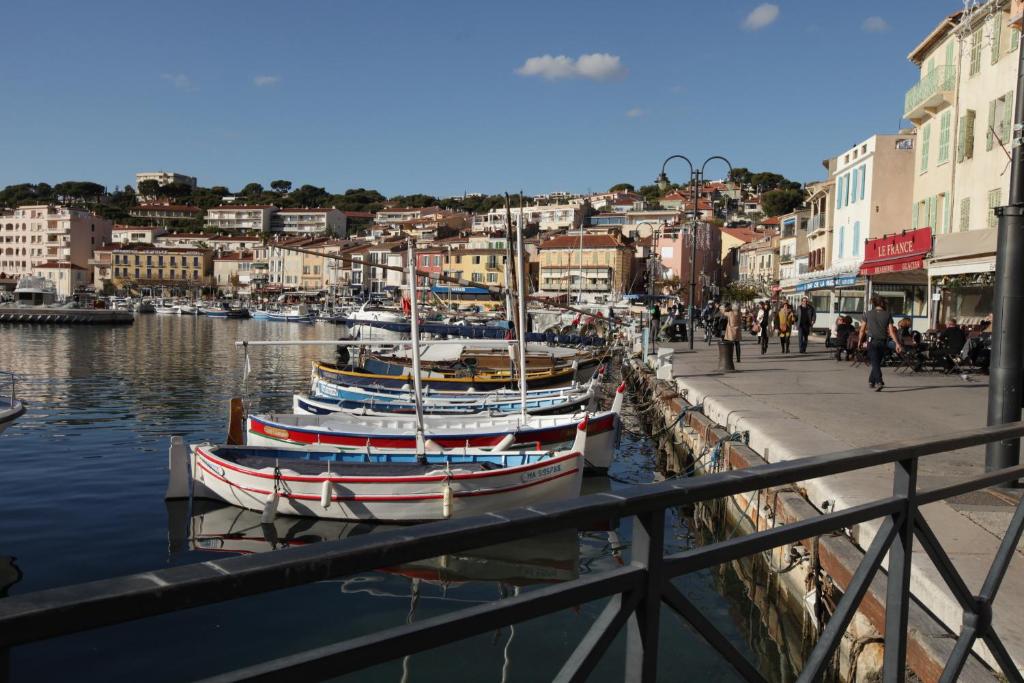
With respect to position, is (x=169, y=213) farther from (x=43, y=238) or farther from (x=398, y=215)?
(x=398, y=215)

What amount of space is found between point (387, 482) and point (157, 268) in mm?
149587

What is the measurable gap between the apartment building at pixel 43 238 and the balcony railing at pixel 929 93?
145846 millimetres

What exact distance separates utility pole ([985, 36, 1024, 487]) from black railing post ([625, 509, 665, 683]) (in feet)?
23.2

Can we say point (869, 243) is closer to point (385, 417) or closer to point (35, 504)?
point (385, 417)

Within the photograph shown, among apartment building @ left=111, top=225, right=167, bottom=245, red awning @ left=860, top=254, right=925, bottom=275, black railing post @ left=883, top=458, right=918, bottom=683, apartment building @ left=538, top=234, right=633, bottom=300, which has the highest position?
apartment building @ left=111, top=225, right=167, bottom=245

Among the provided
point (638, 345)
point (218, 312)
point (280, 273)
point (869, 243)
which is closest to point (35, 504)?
point (869, 243)

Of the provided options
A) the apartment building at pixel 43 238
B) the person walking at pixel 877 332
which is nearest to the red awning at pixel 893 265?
the person walking at pixel 877 332

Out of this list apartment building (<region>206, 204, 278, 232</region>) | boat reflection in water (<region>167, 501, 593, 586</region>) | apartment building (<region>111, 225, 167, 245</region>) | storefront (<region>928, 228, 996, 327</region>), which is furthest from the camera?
apartment building (<region>206, 204, 278, 232</region>)

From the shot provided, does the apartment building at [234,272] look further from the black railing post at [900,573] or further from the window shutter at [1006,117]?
the black railing post at [900,573]

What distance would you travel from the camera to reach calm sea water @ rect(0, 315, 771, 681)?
27.3ft

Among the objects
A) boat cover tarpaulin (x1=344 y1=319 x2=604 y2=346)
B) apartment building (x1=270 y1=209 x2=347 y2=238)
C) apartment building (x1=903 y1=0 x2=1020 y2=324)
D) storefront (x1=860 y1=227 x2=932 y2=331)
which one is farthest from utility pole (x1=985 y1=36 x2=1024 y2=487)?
apartment building (x1=270 y1=209 x2=347 y2=238)

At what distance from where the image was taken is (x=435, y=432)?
56.5ft

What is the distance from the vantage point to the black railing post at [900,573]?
332 cm

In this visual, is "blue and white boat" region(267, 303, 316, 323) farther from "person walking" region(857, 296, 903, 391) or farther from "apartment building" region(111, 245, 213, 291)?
"person walking" region(857, 296, 903, 391)
